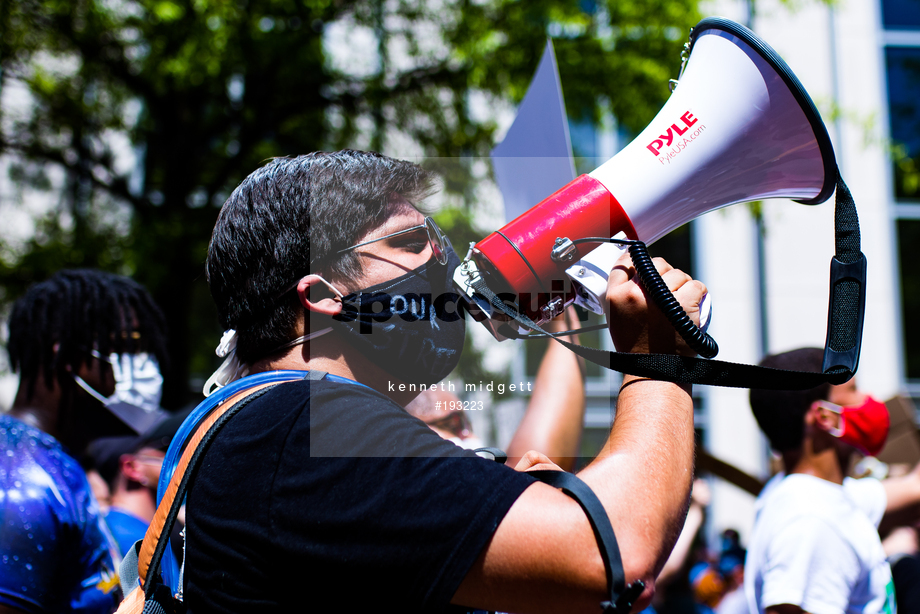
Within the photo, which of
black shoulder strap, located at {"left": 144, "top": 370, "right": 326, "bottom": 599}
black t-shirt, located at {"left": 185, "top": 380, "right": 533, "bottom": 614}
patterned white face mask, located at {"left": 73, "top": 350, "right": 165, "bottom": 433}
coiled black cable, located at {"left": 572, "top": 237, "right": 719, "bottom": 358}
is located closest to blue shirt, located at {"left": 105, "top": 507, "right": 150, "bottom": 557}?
patterned white face mask, located at {"left": 73, "top": 350, "right": 165, "bottom": 433}

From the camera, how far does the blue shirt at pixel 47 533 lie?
6.24 feet

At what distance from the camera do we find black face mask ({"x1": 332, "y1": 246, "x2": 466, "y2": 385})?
1.42 meters

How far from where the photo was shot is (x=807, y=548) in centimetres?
240

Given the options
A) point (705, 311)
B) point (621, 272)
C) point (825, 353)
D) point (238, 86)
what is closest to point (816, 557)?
point (825, 353)

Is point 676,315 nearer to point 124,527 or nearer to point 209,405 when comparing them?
point 209,405

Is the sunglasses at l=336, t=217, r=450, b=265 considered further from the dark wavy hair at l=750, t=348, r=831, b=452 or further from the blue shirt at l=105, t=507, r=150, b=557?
the blue shirt at l=105, t=507, r=150, b=557

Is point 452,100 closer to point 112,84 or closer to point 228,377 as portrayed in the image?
point 112,84

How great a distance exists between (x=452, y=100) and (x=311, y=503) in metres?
5.55

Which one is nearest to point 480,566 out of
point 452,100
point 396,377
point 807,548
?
point 396,377

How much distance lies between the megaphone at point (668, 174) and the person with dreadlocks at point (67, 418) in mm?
1346

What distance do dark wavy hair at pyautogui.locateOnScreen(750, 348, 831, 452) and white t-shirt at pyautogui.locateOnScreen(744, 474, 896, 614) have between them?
222mm

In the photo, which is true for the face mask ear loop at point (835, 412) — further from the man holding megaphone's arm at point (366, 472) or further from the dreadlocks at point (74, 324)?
the dreadlocks at point (74, 324)

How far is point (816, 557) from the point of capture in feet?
7.82

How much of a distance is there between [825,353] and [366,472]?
0.89 metres
